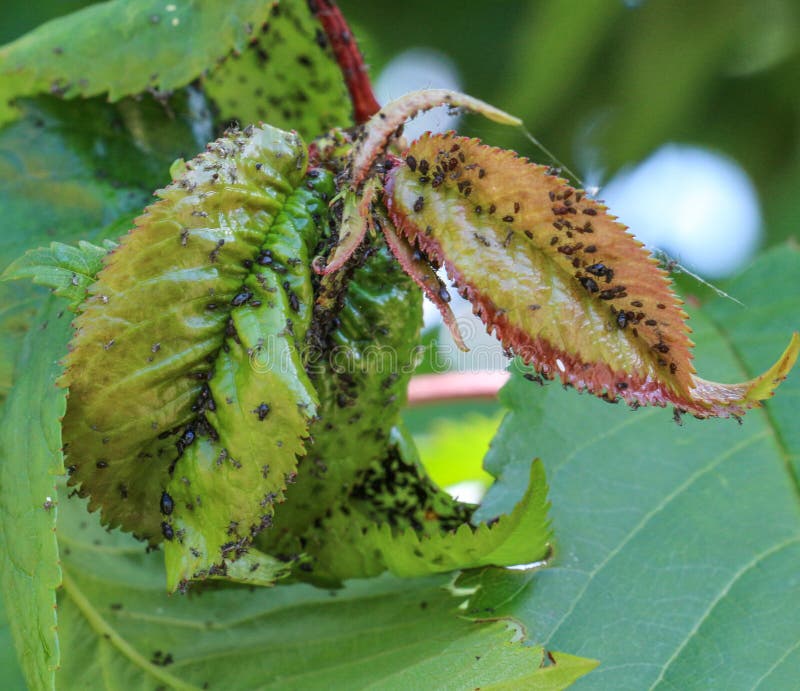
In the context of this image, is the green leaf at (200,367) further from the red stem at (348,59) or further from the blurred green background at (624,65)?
the blurred green background at (624,65)

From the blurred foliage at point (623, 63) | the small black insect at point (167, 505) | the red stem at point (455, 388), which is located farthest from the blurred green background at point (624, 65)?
the small black insect at point (167, 505)

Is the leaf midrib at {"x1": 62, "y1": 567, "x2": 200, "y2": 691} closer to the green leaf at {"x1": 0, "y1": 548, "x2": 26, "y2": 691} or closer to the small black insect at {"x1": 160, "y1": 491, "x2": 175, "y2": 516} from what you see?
the green leaf at {"x1": 0, "y1": 548, "x2": 26, "y2": 691}

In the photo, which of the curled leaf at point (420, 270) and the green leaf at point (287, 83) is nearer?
the curled leaf at point (420, 270)

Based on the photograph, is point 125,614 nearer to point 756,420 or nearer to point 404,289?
point 404,289

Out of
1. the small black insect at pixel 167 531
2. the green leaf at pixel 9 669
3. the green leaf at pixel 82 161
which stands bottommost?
the green leaf at pixel 9 669

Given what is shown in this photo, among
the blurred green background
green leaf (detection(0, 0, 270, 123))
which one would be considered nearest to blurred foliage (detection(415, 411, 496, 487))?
the blurred green background

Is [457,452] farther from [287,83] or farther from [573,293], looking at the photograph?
[573,293]

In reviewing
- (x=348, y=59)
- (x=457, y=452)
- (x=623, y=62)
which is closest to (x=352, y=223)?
(x=348, y=59)
